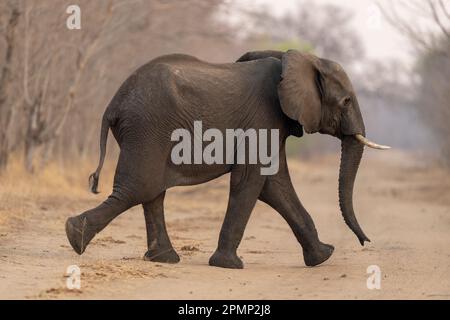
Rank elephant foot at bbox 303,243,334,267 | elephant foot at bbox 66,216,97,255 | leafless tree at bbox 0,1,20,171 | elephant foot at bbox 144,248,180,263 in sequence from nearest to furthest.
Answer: elephant foot at bbox 66,216,97,255 < elephant foot at bbox 144,248,180,263 < elephant foot at bbox 303,243,334,267 < leafless tree at bbox 0,1,20,171

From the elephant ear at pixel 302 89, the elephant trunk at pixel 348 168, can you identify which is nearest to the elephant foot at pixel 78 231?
the elephant ear at pixel 302 89

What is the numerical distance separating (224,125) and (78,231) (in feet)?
5.79

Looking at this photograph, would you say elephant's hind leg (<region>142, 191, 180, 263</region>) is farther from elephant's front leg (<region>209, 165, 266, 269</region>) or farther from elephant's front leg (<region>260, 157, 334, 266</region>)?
elephant's front leg (<region>260, 157, 334, 266</region>)

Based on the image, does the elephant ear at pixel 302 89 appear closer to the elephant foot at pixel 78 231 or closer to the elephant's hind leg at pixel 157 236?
the elephant's hind leg at pixel 157 236

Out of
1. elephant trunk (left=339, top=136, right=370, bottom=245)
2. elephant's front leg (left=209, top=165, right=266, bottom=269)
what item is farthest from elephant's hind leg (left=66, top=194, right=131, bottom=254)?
elephant trunk (left=339, top=136, right=370, bottom=245)

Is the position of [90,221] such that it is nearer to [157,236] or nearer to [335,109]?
[157,236]

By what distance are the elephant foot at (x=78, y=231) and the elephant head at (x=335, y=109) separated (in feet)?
7.95

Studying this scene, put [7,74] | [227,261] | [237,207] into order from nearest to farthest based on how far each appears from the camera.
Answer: [227,261] < [237,207] < [7,74]

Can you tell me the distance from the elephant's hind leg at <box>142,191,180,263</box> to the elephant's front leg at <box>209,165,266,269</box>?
465 mm

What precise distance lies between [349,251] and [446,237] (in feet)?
8.36

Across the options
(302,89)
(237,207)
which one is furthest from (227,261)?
(302,89)

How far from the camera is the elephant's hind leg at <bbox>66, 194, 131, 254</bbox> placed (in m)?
9.57

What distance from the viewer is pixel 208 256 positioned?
1110 cm
